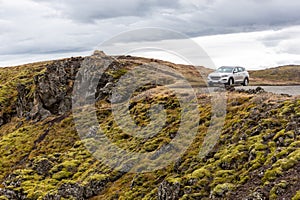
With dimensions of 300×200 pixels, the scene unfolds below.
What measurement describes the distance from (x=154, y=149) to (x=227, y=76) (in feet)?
70.1

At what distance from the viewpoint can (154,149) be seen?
115ft

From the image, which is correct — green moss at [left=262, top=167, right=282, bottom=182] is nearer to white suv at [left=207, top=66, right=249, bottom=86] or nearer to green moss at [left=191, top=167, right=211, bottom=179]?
green moss at [left=191, top=167, right=211, bottom=179]

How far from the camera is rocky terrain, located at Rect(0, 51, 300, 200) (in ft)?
80.1

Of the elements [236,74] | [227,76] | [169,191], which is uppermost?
[236,74]

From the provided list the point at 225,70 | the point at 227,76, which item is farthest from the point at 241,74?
the point at 227,76

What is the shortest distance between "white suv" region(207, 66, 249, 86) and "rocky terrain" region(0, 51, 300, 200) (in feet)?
24.2

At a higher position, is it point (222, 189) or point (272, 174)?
point (272, 174)

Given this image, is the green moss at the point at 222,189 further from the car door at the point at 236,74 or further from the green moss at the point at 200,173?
the car door at the point at 236,74

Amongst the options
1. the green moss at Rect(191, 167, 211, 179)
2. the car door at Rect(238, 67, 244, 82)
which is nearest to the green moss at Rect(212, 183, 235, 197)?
the green moss at Rect(191, 167, 211, 179)

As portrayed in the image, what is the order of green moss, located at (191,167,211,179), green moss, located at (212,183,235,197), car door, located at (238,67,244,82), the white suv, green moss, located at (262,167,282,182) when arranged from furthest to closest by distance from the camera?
car door, located at (238,67,244,82) → the white suv → green moss, located at (191,167,211,179) → green moss, located at (212,183,235,197) → green moss, located at (262,167,282,182)

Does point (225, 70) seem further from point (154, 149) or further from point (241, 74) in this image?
point (154, 149)

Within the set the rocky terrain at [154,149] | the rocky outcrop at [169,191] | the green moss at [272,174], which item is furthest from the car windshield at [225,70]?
the green moss at [272,174]

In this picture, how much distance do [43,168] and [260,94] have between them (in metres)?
25.1

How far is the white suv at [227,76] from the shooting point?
169 ft
